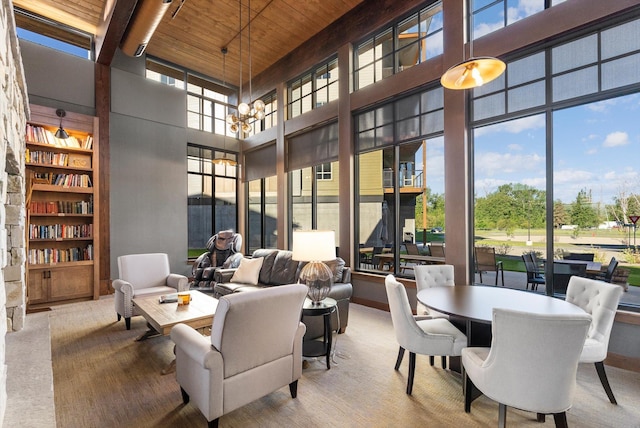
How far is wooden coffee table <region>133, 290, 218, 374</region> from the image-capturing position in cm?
283

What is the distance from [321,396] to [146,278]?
3.30 meters

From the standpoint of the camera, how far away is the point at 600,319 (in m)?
2.44

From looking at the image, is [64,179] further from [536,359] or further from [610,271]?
[610,271]

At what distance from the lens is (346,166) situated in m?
5.46

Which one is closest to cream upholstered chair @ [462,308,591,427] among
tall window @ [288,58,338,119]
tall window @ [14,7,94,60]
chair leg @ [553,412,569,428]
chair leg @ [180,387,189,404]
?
chair leg @ [553,412,569,428]

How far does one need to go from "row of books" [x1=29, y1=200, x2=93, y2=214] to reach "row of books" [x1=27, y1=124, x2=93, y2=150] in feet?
3.06

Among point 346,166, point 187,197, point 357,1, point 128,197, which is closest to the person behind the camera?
point 357,1

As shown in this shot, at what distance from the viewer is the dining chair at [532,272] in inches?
142

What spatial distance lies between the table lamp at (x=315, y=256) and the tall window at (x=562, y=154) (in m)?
2.18

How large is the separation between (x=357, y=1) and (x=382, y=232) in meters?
3.73

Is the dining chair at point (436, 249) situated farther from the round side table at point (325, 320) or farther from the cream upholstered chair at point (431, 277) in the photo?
the round side table at point (325, 320)

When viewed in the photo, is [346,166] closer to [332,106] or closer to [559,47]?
[332,106]

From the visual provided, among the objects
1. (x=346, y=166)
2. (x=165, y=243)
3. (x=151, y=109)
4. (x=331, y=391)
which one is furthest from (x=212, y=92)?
(x=331, y=391)

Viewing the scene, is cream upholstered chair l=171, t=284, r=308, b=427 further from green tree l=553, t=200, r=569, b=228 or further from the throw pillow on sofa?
green tree l=553, t=200, r=569, b=228
